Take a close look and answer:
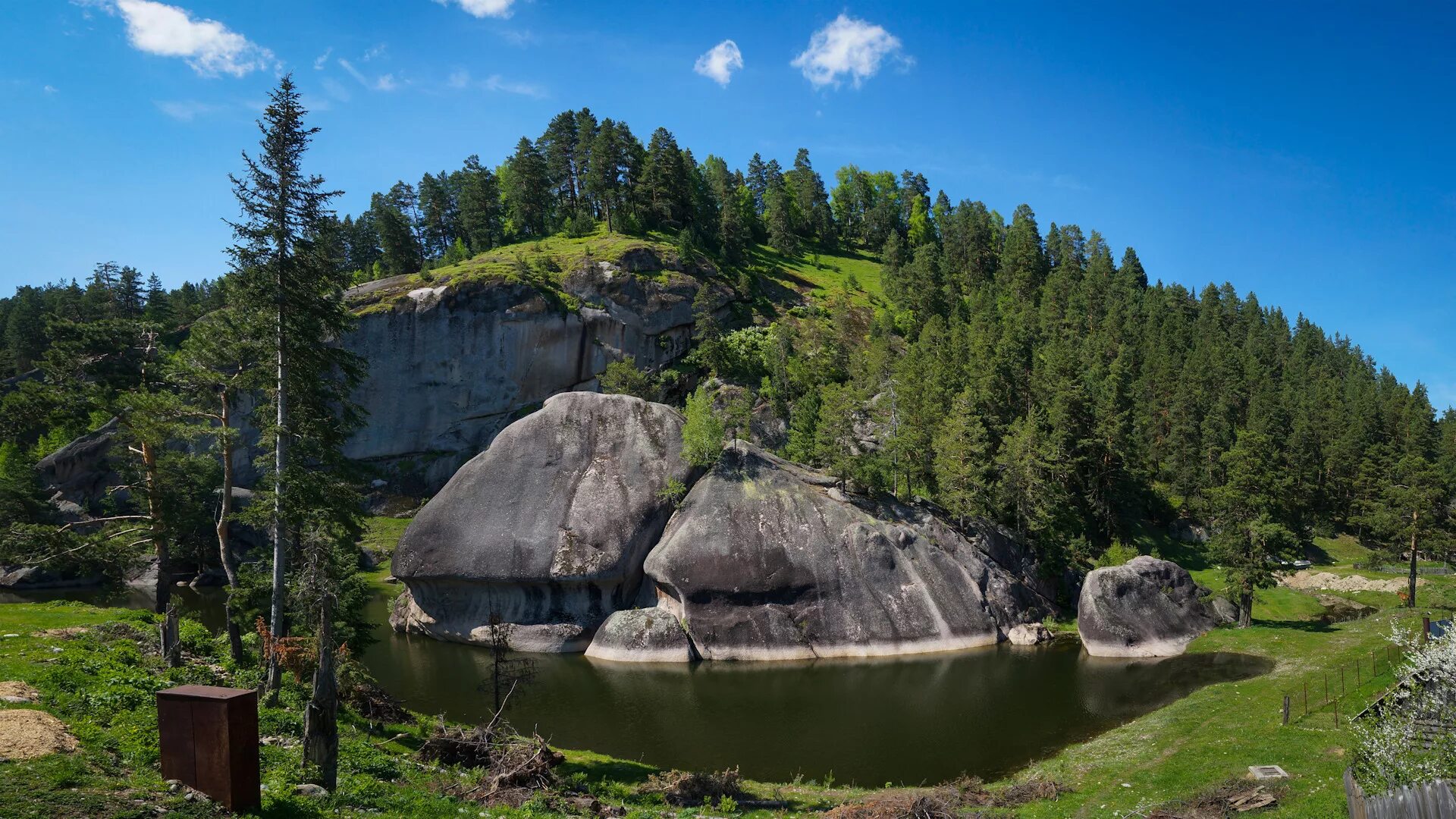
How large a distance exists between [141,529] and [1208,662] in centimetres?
5053

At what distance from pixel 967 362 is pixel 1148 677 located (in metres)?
37.2

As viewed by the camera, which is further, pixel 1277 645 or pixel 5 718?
pixel 1277 645

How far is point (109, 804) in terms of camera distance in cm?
993

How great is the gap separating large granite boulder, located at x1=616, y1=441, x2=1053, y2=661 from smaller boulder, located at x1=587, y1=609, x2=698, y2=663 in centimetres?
45

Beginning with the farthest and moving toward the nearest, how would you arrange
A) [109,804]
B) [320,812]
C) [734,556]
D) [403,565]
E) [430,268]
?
[430,268] → [403,565] → [734,556] → [320,812] → [109,804]

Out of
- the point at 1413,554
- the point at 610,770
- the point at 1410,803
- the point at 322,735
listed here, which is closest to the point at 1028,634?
the point at 1413,554

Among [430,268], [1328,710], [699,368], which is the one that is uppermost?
[430,268]

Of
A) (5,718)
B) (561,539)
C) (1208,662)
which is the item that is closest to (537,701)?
(561,539)

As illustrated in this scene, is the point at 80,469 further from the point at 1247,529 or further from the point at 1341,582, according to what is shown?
the point at 1341,582

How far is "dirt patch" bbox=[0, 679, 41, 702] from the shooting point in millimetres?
14027

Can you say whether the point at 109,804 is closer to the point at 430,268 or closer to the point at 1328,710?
the point at 1328,710

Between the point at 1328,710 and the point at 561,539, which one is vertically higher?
the point at 561,539

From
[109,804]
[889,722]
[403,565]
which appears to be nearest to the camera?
[109,804]

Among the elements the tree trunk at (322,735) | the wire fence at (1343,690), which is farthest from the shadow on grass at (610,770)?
the wire fence at (1343,690)
